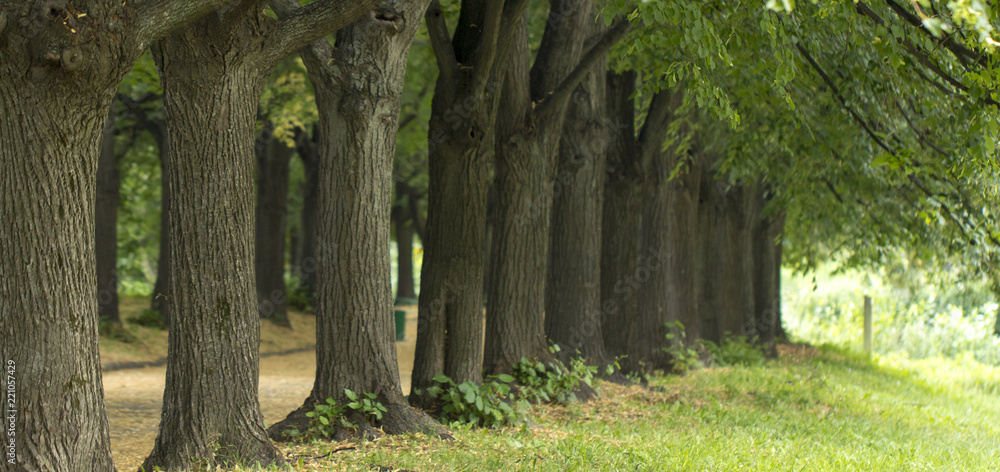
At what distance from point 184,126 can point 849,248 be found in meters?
12.9

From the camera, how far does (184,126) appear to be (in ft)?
15.7

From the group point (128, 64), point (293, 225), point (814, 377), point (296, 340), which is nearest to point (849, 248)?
point (814, 377)

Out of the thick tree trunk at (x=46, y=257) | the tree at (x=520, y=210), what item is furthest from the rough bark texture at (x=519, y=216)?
the thick tree trunk at (x=46, y=257)

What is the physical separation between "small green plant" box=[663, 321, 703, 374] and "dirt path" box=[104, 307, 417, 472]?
3.96 meters

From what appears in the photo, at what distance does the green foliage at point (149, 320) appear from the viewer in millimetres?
15531

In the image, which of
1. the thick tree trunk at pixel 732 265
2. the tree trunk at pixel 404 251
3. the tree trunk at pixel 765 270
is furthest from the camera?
the tree trunk at pixel 404 251

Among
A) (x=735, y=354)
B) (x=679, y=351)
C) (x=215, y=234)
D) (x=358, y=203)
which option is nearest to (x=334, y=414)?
(x=358, y=203)

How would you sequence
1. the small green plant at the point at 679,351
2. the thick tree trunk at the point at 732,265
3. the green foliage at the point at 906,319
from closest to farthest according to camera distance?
the small green plant at the point at 679,351, the thick tree trunk at the point at 732,265, the green foliage at the point at 906,319

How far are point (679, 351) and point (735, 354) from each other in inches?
89.6

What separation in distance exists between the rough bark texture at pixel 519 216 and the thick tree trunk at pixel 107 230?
946 centimetres

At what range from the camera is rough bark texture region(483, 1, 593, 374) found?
7.88 meters

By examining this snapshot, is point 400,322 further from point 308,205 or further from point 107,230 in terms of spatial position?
point 107,230

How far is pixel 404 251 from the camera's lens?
27.9m

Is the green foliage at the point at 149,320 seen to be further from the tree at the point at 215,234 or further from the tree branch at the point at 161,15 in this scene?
the tree branch at the point at 161,15
